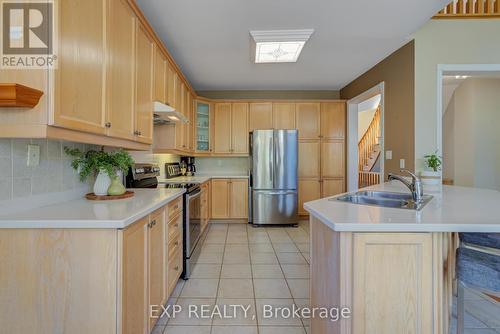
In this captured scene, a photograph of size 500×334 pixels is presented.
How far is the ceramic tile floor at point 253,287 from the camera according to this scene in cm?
174

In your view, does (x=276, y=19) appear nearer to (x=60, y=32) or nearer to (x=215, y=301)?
(x=60, y=32)

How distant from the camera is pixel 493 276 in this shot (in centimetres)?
103

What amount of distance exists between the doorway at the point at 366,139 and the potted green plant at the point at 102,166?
3187mm

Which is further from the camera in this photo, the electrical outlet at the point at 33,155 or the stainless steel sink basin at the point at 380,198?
the stainless steel sink basin at the point at 380,198

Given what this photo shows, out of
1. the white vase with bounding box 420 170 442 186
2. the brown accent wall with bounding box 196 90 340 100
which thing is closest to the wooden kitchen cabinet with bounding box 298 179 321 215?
the brown accent wall with bounding box 196 90 340 100

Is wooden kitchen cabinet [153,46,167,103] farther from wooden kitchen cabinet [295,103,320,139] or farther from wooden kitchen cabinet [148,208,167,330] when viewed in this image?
wooden kitchen cabinet [295,103,320,139]

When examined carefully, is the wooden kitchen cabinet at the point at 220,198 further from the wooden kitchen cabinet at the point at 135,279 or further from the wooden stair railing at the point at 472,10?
the wooden stair railing at the point at 472,10

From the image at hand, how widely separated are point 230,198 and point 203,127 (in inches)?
55.4

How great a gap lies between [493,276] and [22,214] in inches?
82.7

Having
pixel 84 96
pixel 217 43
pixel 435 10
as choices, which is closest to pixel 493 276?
pixel 84 96

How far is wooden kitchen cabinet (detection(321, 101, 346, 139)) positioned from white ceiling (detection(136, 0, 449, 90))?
2.48 ft

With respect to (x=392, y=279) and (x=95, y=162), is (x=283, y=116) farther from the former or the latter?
(x=392, y=279)

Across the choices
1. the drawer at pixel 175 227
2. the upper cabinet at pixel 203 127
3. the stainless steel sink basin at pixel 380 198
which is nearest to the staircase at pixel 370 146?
the upper cabinet at pixel 203 127

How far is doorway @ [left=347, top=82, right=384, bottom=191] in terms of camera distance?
11.9 ft
